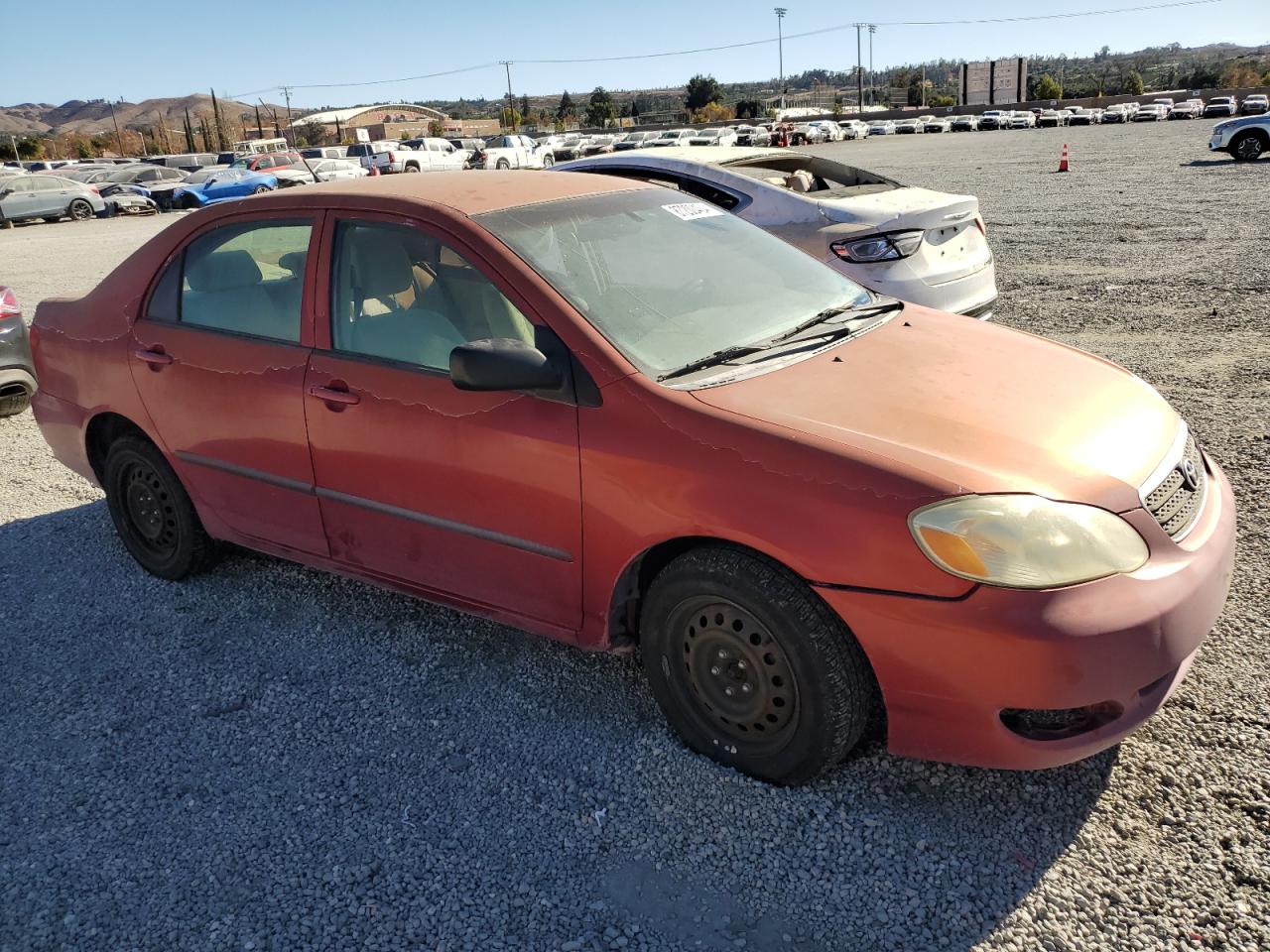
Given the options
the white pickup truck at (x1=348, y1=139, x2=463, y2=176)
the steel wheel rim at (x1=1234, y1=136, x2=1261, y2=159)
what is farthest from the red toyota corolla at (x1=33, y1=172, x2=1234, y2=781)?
the white pickup truck at (x1=348, y1=139, x2=463, y2=176)

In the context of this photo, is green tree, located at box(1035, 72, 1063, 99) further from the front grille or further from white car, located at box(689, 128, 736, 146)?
the front grille

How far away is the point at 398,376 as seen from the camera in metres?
3.34

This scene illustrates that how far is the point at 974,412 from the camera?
9.20 feet

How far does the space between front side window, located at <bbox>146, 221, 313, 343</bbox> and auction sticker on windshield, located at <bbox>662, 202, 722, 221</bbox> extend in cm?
137

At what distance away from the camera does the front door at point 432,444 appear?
306 centimetres

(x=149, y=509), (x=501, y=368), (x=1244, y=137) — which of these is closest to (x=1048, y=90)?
(x=1244, y=137)

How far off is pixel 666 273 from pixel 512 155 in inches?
1883

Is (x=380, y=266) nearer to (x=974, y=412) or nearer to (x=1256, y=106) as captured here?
(x=974, y=412)

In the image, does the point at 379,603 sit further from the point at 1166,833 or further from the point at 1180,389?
the point at 1180,389

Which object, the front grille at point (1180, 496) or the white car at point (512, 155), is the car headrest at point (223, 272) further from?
the white car at point (512, 155)

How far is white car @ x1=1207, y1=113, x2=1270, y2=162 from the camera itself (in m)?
22.1

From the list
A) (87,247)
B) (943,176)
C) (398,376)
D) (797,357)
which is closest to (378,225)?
(398,376)

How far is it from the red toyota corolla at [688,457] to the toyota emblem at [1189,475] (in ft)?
0.04

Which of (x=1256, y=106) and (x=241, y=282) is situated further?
(x=1256, y=106)
